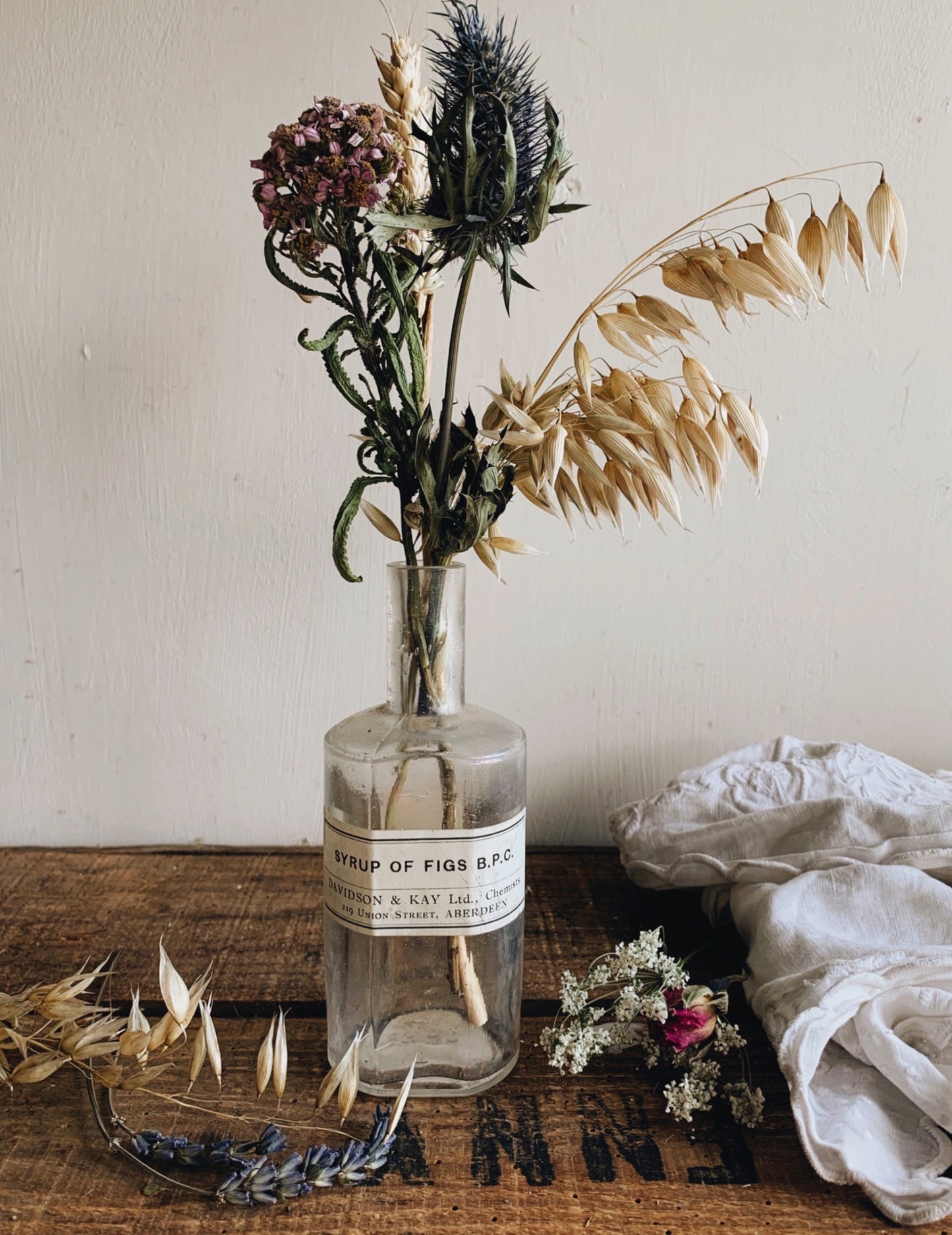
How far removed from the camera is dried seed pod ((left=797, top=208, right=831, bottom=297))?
561mm

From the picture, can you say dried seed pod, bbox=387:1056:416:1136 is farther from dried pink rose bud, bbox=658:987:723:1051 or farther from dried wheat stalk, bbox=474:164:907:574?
dried wheat stalk, bbox=474:164:907:574

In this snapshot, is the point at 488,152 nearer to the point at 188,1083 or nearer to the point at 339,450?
the point at 339,450

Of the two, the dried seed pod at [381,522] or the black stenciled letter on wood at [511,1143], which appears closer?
the black stenciled letter on wood at [511,1143]

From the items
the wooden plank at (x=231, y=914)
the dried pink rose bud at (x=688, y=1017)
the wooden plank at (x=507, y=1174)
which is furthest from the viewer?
the wooden plank at (x=231, y=914)

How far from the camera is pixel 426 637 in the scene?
579 mm

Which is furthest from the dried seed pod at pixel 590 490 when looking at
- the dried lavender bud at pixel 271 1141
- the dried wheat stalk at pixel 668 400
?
the dried lavender bud at pixel 271 1141

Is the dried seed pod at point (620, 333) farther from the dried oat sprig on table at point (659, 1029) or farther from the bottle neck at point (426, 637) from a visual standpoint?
the dried oat sprig on table at point (659, 1029)

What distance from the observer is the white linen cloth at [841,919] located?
0.53 meters

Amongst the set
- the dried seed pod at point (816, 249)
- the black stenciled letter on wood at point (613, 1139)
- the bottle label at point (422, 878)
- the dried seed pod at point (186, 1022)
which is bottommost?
the black stenciled letter on wood at point (613, 1139)

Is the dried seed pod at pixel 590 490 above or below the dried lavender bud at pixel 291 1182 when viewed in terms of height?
above

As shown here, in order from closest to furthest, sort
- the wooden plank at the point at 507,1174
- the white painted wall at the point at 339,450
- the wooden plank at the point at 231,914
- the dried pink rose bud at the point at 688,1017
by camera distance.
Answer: the wooden plank at the point at 507,1174, the dried pink rose bud at the point at 688,1017, the wooden plank at the point at 231,914, the white painted wall at the point at 339,450

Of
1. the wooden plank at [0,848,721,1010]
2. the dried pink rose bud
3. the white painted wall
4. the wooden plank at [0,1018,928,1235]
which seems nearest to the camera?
the wooden plank at [0,1018,928,1235]

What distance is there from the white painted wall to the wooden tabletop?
0.59 feet

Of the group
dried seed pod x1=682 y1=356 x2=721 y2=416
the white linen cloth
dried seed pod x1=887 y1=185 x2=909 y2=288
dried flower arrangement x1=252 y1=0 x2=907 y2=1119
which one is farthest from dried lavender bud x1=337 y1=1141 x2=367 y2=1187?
dried seed pod x1=887 y1=185 x2=909 y2=288
